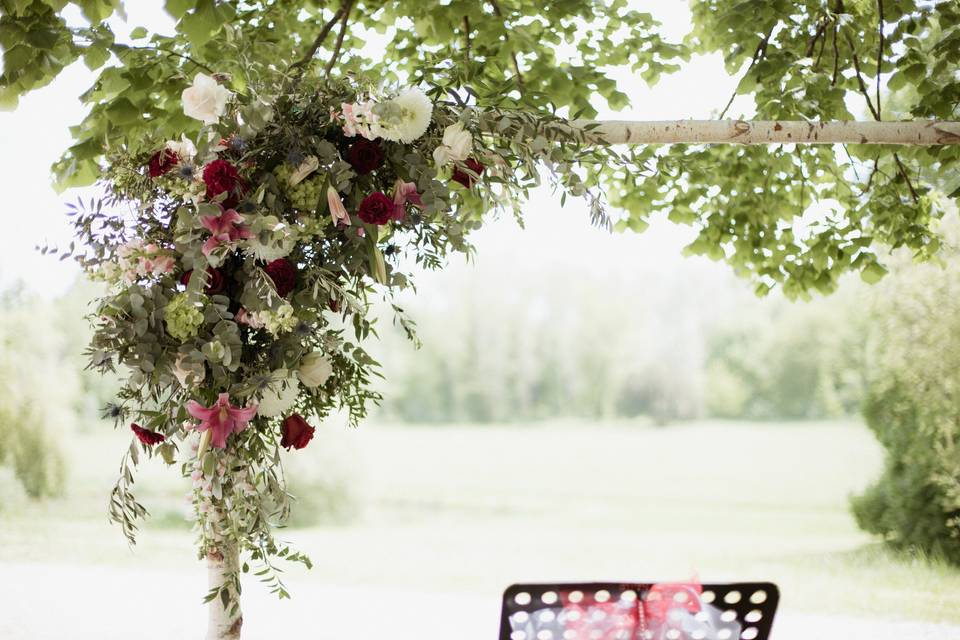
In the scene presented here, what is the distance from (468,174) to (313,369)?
0.52m

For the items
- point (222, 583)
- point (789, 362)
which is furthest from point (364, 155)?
point (789, 362)

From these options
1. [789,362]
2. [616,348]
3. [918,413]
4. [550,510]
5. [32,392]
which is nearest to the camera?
[918,413]

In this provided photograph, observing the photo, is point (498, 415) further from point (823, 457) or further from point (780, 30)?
point (780, 30)

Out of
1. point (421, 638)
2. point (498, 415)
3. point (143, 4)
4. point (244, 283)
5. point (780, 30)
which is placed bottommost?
point (421, 638)

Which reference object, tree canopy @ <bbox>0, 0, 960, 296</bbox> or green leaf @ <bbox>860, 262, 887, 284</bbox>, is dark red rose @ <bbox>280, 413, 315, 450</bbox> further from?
green leaf @ <bbox>860, 262, 887, 284</bbox>

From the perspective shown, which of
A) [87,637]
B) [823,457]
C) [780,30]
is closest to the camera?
[780,30]

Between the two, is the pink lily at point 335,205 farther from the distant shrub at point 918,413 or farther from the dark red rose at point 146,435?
the distant shrub at point 918,413

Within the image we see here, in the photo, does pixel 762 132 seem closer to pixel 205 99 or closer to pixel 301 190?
pixel 301 190

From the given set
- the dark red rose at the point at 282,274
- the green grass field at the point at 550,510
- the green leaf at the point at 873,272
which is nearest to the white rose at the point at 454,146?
the dark red rose at the point at 282,274

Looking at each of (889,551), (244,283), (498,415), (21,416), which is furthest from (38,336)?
(889,551)

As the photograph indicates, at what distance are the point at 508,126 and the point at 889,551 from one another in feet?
16.7

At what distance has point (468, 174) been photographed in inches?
75.7

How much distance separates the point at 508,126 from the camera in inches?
Answer: 74.7

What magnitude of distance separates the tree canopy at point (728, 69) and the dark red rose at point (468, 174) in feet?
0.56
